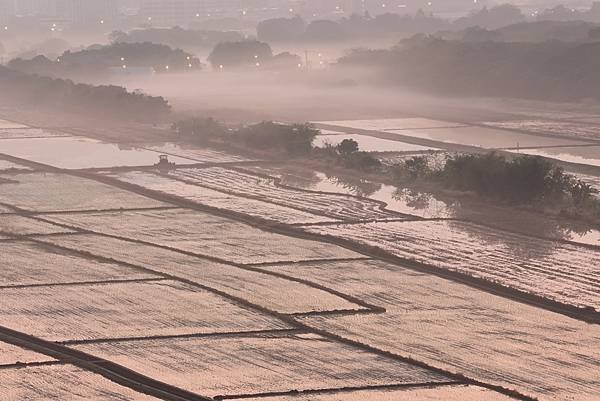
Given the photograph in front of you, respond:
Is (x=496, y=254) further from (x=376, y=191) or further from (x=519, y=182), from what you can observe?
→ (x=376, y=191)

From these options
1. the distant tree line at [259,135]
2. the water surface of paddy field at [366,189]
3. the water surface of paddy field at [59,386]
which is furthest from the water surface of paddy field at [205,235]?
the distant tree line at [259,135]

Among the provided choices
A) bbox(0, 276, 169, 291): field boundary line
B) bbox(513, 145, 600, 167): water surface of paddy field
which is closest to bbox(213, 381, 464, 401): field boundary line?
bbox(0, 276, 169, 291): field boundary line

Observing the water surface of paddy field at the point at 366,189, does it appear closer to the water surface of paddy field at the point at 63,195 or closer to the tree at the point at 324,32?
the water surface of paddy field at the point at 63,195

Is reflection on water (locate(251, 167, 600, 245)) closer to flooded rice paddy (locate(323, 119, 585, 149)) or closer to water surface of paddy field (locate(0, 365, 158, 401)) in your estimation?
flooded rice paddy (locate(323, 119, 585, 149))

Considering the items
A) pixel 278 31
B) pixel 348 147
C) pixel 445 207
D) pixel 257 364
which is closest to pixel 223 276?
pixel 257 364

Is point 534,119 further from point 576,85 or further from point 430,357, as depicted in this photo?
point 430,357
